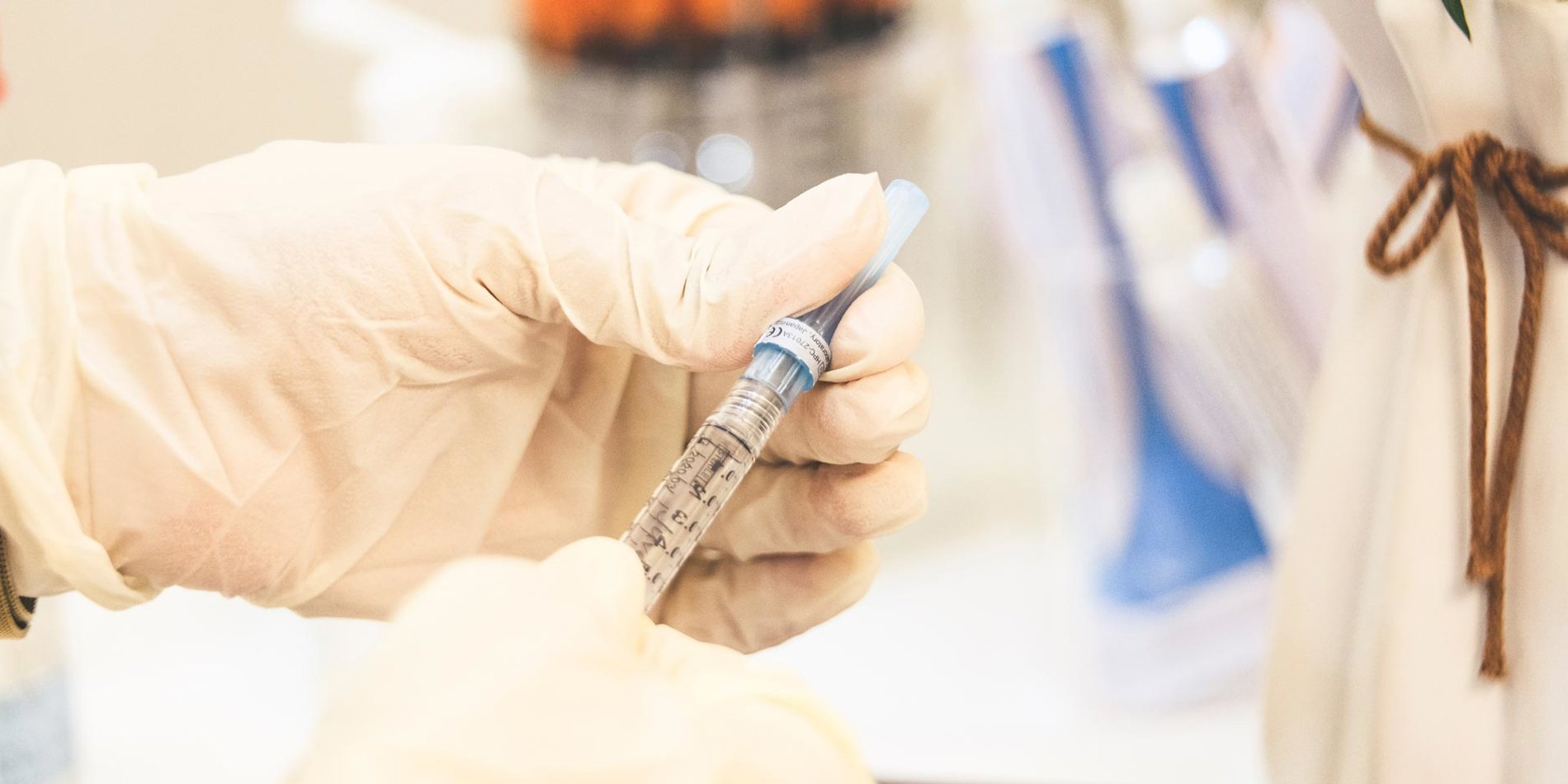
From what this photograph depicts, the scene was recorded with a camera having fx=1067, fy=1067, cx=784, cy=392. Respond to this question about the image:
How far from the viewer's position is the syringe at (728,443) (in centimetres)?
49

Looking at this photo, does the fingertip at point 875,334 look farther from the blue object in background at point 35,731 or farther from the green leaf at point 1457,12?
the blue object in background at point 35,731

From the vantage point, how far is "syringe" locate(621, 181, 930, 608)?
49 cm

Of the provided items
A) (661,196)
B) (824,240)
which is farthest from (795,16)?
(824,240)

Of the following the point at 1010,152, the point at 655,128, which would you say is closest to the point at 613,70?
the point at 655,128

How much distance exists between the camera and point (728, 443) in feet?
1.63

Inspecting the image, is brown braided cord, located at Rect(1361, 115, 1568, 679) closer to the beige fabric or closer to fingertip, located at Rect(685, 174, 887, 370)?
Answer: the beige fabric

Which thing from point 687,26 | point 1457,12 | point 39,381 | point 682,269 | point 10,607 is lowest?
point 10,607

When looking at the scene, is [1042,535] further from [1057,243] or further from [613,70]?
[613,70]

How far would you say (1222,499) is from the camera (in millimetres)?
935

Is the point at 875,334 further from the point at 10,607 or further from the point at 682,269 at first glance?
the point at 10,607

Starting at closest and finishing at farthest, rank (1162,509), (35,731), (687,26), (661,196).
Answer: (661,196), (35,731), (1162,509), (687,26)

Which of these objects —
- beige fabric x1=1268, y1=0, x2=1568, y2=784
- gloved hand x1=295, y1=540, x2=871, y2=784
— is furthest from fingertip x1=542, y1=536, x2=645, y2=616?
beige fabric x1=1268, y1=0, x2=1568, y2=784

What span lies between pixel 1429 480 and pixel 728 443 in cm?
33

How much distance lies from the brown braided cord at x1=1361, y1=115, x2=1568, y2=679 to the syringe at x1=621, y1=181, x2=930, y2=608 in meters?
0.29
